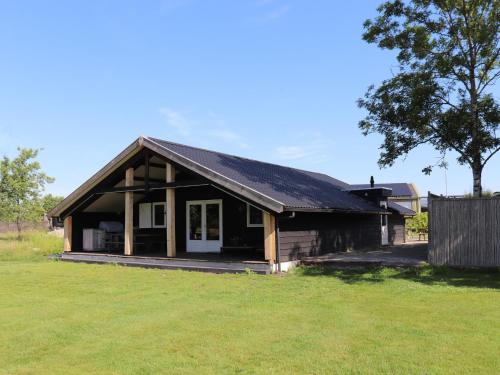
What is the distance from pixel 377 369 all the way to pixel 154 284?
22.8 feet

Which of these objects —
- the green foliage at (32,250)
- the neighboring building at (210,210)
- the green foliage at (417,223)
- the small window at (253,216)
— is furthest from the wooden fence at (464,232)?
the green foliage at (417,223)

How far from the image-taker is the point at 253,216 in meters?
15.0

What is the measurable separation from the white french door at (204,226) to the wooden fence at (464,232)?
23.2 feet

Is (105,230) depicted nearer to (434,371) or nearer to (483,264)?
(483,264)

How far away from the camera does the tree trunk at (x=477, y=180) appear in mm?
14633

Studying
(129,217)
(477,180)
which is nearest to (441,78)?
(477,180)

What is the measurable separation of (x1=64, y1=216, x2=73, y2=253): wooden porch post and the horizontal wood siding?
897cm

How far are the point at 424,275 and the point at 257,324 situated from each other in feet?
19.4

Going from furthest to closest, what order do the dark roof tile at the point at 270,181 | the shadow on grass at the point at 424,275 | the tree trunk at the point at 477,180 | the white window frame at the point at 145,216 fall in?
the white window frame at the point at 145,216
the tree trunk at the point at 477,180
the dark roof tile at the point at 270,181
the shadow on grass at the point at 424,275

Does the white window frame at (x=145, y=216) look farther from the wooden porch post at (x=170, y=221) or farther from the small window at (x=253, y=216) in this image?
the small window at (x=253, y=216)

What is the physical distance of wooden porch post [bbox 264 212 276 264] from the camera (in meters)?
12.1

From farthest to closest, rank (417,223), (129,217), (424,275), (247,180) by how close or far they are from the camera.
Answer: (417,223) → (129,217) → (247,180) → (424,275)

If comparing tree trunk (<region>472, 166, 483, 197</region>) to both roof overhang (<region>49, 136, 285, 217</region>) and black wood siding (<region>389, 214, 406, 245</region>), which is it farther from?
black wood siding (<region>389, 214, 406, 245</region>)

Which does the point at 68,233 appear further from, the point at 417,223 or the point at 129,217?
the point at 417,223
